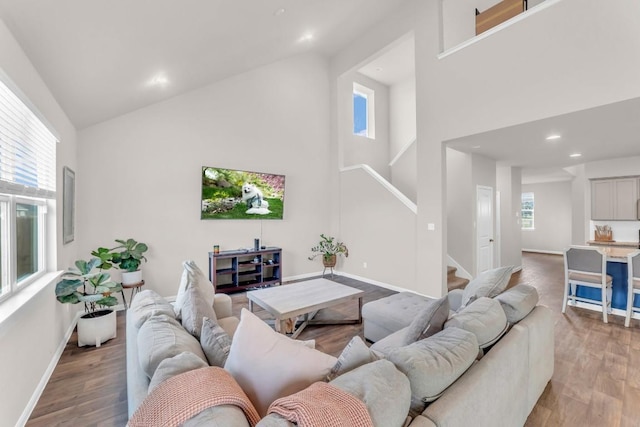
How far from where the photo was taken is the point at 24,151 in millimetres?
2205

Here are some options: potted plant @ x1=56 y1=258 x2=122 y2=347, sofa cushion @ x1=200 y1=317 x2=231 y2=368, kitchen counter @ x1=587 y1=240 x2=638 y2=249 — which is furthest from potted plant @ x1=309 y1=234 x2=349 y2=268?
kitchen counter @ x1=587 y1=240 x2=638 y2=249

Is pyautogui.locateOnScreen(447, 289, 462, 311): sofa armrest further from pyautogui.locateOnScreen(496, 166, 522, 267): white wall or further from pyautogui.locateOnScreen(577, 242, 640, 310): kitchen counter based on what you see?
pyautogui.locateOnScreen(496, 166, 522, 267): white wall

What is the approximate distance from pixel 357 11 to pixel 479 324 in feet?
17.1

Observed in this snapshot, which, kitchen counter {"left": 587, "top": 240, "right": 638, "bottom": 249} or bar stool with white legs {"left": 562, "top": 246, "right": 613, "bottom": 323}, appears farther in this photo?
kitchen counter {"left": 587, "top": 240, "right": 638, "bottom": 249}

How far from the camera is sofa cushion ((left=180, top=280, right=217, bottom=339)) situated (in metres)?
1.75

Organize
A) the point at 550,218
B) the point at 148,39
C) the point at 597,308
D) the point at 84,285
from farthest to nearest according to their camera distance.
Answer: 1. the point at 550,218
2. the point at 597,308
3. the point at 84,285
4. the point at 148,39

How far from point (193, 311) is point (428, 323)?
1.49 meters

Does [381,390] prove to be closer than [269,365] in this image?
Yes

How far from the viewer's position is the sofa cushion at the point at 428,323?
69.3 inches

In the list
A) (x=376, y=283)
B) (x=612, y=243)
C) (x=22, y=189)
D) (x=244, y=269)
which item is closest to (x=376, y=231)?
(x=376, y=283)

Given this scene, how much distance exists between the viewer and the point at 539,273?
647 cm

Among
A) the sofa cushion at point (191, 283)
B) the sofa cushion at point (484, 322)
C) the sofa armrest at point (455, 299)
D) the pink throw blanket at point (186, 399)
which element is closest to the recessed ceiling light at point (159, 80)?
the sofa cushion at point (191, 283)

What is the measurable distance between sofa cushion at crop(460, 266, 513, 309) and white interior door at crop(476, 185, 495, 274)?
133 inches

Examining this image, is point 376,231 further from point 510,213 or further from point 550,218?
point 550,218
